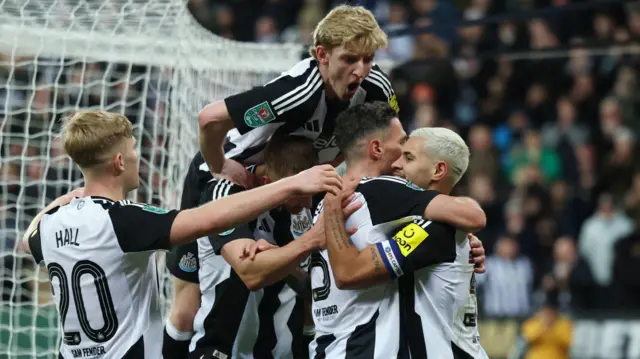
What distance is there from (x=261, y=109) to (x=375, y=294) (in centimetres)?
113

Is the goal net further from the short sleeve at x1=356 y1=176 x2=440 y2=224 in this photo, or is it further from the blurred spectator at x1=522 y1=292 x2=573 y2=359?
the blurred spectator at x1=522 y1=292 x2=573 y2=359

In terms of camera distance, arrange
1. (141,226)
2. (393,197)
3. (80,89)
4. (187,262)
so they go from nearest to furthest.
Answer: (141,226), (393,197), (187,262), (80,89)

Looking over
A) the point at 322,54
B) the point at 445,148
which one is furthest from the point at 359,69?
the point at 445,148

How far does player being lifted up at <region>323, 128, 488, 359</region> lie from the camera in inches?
172

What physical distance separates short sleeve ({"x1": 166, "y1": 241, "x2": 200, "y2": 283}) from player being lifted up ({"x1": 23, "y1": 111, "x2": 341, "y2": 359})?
1.31 meters

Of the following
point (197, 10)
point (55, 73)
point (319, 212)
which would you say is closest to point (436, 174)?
point (319, 212)

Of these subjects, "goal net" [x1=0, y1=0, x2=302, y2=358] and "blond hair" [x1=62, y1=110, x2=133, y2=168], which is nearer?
"blond hair" [x1=62, y1=110, x2=133, y2=168]

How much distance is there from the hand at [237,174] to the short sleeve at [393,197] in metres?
0.96

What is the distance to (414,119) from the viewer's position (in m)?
13.0

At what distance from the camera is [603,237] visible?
469 inches

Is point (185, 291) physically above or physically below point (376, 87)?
below

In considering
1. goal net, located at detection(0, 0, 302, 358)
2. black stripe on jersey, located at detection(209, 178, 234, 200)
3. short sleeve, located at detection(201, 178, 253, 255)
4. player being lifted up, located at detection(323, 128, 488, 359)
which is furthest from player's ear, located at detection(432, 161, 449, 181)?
goal net, located at detection(0, 0, 302, 358)

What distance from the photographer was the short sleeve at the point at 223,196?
500 centimetres

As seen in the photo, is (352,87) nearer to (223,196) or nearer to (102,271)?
(223,196)
